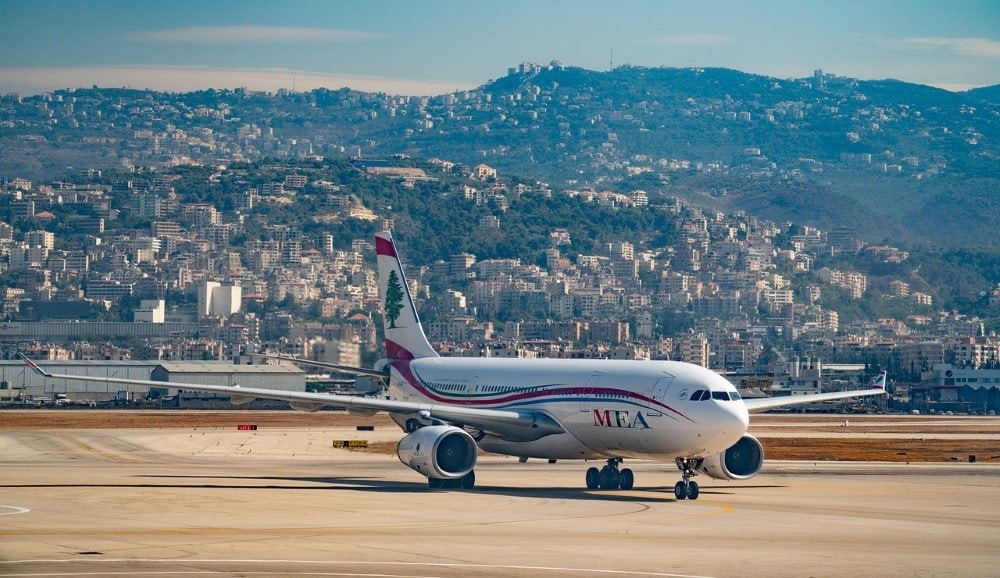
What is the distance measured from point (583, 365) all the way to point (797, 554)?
20.9 m

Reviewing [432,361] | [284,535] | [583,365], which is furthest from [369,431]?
[284,535]

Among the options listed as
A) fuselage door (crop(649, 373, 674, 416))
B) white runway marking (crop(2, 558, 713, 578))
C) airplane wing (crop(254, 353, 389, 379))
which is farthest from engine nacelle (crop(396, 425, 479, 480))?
white runway marking (crop(2, 558, 713, 578))

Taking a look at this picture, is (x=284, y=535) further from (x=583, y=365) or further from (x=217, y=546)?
(x=583, y=365)

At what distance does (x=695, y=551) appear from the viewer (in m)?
33.5

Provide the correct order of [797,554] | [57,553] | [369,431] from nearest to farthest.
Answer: [57,553]
[797,554]
[369,431]

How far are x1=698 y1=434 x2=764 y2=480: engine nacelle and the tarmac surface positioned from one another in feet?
2.27

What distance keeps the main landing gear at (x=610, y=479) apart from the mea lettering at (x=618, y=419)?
2.02 meters

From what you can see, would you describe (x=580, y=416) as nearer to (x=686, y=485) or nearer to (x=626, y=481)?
(x=626, y=481)

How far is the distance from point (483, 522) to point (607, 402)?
39.6ft

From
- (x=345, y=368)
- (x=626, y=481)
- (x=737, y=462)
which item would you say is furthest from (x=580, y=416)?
(x=345, y=368)

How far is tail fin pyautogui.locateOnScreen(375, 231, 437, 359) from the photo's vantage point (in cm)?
6425

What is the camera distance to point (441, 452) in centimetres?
5028

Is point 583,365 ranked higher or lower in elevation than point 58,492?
higher

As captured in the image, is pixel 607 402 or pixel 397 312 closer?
pixel 607 402
